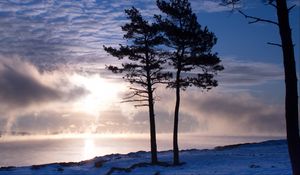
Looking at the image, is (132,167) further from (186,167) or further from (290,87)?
(290,87)

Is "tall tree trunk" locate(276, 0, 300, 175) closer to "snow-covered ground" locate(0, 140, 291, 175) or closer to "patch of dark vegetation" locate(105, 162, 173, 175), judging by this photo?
"snow-covered ground" locate(0, 140, 291, 175)

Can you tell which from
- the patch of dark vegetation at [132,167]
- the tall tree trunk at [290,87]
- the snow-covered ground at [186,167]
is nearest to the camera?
the tall tree trunk at [290,87]

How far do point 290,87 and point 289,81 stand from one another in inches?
7.6

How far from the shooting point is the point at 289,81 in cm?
1584

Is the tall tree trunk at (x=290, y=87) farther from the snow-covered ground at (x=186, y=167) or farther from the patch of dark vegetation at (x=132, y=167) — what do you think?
the patch of dark vegetation at (x=132, y=167)

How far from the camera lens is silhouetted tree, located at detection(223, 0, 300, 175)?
1562cm

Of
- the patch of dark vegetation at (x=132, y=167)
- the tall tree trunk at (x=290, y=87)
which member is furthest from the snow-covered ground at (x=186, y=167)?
the tall tree trunk at (x=290, y=87)

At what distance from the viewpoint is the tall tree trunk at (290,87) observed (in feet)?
51.2

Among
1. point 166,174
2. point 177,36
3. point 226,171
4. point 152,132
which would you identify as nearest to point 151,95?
point 152,132

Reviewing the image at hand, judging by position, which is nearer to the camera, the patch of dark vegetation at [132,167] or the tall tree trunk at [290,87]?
the tall tree trunk at [290,87]

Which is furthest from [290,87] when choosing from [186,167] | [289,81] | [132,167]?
[132,167]

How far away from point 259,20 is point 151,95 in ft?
59.7

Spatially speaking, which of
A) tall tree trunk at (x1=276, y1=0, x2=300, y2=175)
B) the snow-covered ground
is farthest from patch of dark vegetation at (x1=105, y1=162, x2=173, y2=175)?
tall tree trunk at (x1=276, y1=0, x2=300, y2=175)

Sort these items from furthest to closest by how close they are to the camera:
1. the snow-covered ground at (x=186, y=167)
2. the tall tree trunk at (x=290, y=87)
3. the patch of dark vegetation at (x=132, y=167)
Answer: the patch of dark vegetation at (x=132, y=167)
the snow-covered ground at (x=186, y=167)
the tall tree trunk at (x=290, y=87)
